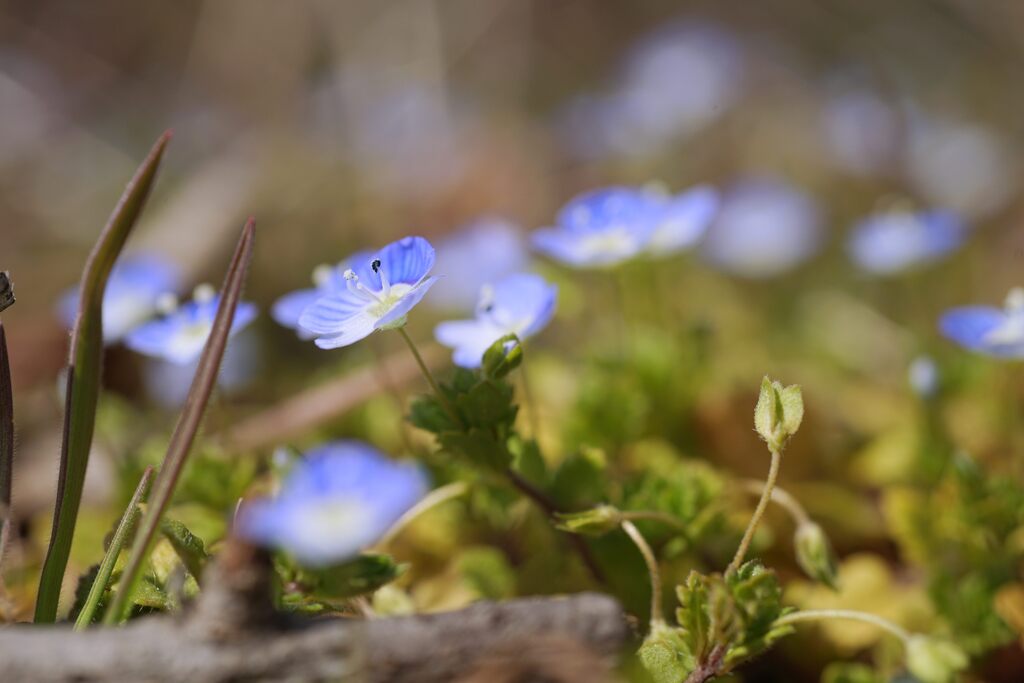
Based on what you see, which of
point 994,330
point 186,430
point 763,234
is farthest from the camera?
point 763,234

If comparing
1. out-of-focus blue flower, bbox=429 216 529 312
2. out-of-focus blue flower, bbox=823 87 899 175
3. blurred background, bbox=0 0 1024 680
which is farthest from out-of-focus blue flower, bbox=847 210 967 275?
out-of-focus blue flower, bbox=823 87 899 175

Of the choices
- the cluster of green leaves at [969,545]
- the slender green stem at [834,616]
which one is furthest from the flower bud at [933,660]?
the cluster of green leaves at [969,545]

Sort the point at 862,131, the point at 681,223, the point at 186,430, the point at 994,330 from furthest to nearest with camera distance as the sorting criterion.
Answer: the point at 862,131, the point at 681,223, the point at 994,330, the point at 186,430

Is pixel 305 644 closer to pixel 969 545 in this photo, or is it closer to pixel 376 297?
pixel 376 297

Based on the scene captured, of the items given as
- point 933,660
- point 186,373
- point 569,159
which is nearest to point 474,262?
point 186,373

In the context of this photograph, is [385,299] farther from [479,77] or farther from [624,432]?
[479,77]

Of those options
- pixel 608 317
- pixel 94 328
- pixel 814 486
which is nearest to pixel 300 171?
pixel 608 317
